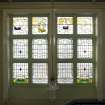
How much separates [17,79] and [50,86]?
70 centimetres

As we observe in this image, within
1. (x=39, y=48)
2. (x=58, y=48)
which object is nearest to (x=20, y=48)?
(x=39, y=48)

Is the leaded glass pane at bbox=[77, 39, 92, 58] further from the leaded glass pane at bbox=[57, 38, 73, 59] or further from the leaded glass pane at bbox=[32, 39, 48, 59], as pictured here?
the leaded glass pane at bbox=[32, 39, 48, 59]

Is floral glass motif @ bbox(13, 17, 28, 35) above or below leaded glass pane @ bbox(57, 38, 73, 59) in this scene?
above

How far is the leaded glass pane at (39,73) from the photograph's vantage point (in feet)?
21.0

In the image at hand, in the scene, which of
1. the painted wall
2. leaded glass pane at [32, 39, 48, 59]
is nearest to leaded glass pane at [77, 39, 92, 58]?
the painted wall

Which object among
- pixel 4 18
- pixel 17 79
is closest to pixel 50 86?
pixel 17 79

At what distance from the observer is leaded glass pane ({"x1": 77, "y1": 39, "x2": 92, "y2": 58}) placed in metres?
6.44

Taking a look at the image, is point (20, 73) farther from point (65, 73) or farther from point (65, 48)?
point (65, 48)

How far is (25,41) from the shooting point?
647cm

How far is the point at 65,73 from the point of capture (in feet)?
21.2

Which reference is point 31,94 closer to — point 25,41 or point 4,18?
point 25,41

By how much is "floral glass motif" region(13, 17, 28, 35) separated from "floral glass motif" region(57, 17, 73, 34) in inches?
25.9

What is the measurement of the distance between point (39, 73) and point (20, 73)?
0.38 metres

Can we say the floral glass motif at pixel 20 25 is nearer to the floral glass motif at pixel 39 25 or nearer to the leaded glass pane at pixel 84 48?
the floral glass motif at pixel 39 25
